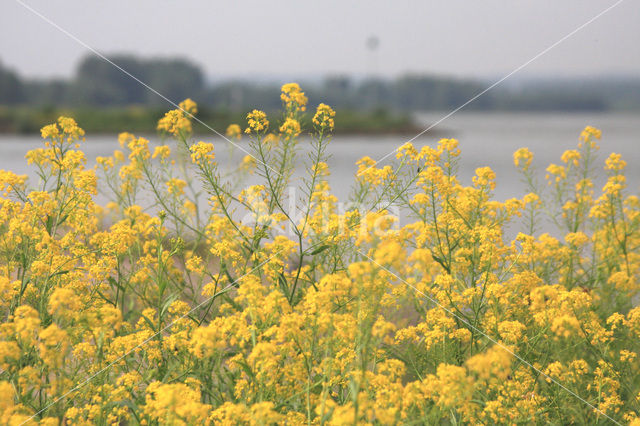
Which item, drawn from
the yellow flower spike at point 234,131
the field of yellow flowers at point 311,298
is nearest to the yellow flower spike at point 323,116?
the field of yellow flowers at point 311,298

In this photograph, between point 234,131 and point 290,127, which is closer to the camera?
point 290,127

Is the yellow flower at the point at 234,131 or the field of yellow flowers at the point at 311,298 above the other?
the yellow flower at the point at 234,131

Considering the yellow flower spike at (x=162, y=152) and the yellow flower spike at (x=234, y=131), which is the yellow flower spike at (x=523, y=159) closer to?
the yellow flower spike at (x=234, y=131)

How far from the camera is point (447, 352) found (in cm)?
291

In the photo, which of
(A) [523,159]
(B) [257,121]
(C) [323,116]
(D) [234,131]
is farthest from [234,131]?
(A) [523,159]

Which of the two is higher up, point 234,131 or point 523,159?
point 234,131

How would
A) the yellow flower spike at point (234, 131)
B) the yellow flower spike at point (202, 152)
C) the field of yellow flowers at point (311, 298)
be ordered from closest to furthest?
the field of yellow flowers at point (311, 298), the yellow flower spike at point (202, 152), the yellow flower spike at point (234, 131)

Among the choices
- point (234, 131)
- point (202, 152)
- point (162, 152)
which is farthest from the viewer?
point (234, 131)

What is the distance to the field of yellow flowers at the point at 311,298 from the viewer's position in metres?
2.43

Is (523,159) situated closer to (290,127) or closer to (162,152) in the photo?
(290,127)

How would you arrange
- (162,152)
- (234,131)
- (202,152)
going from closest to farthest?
1. (202,152)
2. (162,152)
3. (234,131)

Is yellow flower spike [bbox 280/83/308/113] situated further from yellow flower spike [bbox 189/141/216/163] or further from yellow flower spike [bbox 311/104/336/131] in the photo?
yellow flower spike [bbox 189/141/216/163]

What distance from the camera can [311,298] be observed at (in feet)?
7.91

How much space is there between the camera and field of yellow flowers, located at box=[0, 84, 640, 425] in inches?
95.5
